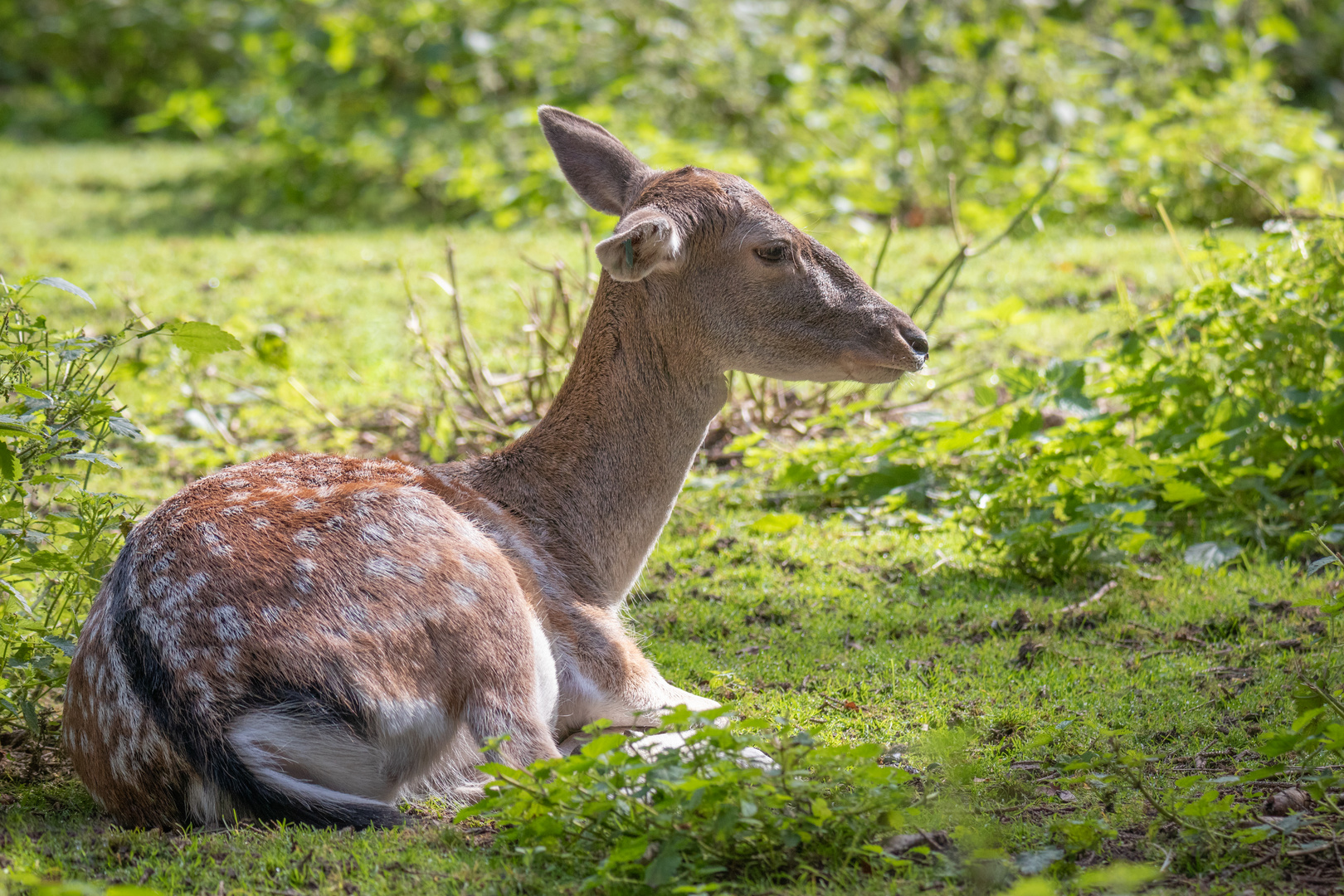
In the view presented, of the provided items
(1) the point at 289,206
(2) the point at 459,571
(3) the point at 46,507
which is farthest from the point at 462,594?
(1) the point at 289,206

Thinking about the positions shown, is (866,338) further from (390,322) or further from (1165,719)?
(390,322)

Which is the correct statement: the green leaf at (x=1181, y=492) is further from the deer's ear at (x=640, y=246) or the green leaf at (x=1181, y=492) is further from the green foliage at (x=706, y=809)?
the green foliage at (x=706, y=809)

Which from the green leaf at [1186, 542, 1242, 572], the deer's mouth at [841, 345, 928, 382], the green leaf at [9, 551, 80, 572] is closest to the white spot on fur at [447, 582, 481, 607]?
the green leaf at [9, 551, 80, 572]

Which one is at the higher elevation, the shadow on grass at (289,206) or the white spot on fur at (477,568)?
the shadow on grass at (289,206)

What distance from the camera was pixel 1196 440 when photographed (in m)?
5.41

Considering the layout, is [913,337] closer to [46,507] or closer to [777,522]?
[777,522]

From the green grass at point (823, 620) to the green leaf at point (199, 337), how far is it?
0.95 m

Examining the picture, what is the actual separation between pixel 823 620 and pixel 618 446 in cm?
113

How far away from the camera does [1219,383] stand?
5.75 metres

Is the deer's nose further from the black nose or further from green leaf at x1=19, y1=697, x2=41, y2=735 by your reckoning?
green leaf at x1=19, y1=697, x2=41, y2=735

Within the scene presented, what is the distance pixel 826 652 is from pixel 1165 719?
118cm

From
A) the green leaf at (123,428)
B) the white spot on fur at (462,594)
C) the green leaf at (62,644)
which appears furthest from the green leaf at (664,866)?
the green leaf at (123,428)

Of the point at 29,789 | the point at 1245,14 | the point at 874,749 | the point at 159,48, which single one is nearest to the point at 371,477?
the point at 29,789

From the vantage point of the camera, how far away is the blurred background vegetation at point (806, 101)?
972 centimetres
